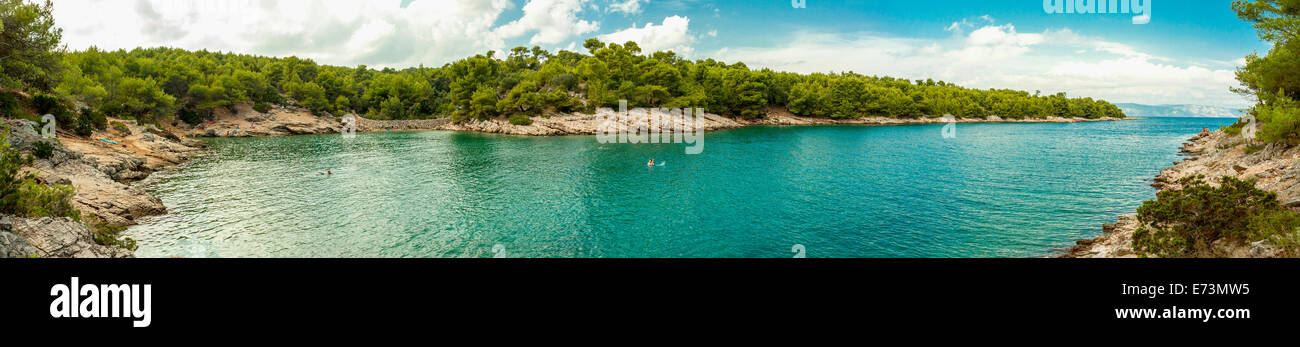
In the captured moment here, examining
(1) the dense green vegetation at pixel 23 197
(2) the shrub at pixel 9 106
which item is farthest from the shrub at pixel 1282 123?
(2) the shrub at pixel 9 106

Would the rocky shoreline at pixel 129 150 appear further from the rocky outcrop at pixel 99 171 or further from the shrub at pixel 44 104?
the shrub at pixel 44 104

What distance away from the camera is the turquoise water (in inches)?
773

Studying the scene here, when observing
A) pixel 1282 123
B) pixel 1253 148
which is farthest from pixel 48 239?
pixel 1253 148

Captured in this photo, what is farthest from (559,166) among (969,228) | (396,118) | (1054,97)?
(1054,97)

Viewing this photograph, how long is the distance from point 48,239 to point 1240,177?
143 feet

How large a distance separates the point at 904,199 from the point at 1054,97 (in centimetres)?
21352

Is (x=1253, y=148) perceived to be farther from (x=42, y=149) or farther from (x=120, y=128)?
(x=120, y=128)

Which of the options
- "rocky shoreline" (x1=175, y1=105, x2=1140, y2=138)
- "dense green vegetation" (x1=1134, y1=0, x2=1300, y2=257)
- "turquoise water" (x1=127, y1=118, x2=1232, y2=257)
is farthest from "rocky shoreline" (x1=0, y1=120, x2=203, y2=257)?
"rocky shoreline" (x1=175, y1=105, x2=1140, y2=138)

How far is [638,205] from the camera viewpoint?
89.1 ft

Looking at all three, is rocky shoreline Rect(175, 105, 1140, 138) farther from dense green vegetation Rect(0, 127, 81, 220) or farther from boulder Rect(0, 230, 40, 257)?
boulder Rect(0, 230, 40, 257)

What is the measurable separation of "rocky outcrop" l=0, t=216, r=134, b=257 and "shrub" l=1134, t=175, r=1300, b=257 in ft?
89.5

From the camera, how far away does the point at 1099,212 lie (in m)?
23.6
